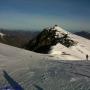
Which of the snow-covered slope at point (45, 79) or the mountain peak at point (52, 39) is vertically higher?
the mountain peak at point (52, 39)

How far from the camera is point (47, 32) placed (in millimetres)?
81312

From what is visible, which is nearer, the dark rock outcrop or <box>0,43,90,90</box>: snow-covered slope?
<box>0,43,90,90</box>: snow-covered slope

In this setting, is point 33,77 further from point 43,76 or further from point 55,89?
point 55,89

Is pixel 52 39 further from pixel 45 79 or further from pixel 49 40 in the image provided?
pixel 45 79

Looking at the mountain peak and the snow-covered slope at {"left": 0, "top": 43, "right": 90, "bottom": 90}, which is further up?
the mountain peak

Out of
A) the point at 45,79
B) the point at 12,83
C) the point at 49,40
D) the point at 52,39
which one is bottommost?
the point at 12,83

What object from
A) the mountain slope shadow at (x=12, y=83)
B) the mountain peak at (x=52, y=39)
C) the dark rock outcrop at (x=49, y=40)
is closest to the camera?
the mountain slope shadow at (x=12, y=83)

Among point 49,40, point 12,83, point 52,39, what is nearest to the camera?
point 12,83

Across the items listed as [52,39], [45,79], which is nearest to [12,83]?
[45,79]

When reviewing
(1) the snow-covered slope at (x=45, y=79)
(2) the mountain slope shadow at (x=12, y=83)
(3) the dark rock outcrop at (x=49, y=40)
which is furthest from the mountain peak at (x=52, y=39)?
(2) the mountain slope shadow at (x=12, y=83)

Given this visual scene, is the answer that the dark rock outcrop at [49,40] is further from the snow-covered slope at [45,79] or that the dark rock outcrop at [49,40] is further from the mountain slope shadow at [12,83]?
the mountain slope shadow at [12,83]

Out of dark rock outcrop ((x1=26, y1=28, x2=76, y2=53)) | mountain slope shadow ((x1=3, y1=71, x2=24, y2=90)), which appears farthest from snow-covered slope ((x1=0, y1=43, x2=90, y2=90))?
dark rock outcrop ((x1=26, y1=28, x2=76, y2=53))

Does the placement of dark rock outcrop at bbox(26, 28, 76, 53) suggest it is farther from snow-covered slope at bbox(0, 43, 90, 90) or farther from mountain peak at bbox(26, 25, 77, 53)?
snow-covered slope at bbox(0, 43, 90, 90)

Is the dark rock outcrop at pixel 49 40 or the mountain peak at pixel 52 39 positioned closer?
the dark rock outcrop at pixel 49 40
